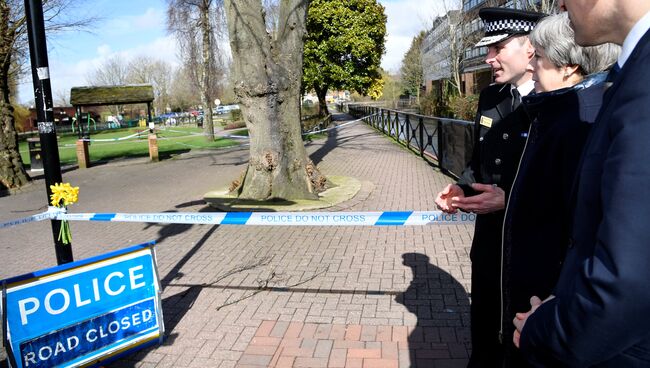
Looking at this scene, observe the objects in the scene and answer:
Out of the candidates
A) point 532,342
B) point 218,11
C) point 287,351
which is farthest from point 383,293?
point 218,11

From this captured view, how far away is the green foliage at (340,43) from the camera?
3322cm

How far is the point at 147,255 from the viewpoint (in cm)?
354

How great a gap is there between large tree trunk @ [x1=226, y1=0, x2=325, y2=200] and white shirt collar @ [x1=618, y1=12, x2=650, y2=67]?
7394 millimetres

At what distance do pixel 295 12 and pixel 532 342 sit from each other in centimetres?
841

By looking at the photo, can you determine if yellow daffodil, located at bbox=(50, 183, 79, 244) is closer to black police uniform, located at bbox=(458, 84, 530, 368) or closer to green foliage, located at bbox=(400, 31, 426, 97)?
black police uniform, located at bbox=(458, 84, 530, 368)

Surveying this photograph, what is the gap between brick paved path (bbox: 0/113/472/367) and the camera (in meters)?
3.50

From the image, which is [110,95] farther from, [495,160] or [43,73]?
[495,160]

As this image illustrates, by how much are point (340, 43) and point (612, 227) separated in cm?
3397

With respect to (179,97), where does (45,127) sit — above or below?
below

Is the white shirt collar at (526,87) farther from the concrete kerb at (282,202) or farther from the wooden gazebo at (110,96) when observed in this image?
the wooden gazebo at (110,96)

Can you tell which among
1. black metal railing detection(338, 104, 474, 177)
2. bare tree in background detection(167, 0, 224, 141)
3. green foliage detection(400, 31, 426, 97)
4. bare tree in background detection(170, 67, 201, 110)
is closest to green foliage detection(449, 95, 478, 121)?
black metal railing detection(338, 104, 474, 177)

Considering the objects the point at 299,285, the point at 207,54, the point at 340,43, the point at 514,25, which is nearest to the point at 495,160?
the point at 514,25

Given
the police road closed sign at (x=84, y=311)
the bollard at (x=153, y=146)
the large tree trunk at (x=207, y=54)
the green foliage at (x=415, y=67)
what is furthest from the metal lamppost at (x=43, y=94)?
the green foliage at (x=415, y=67)

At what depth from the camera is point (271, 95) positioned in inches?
329
